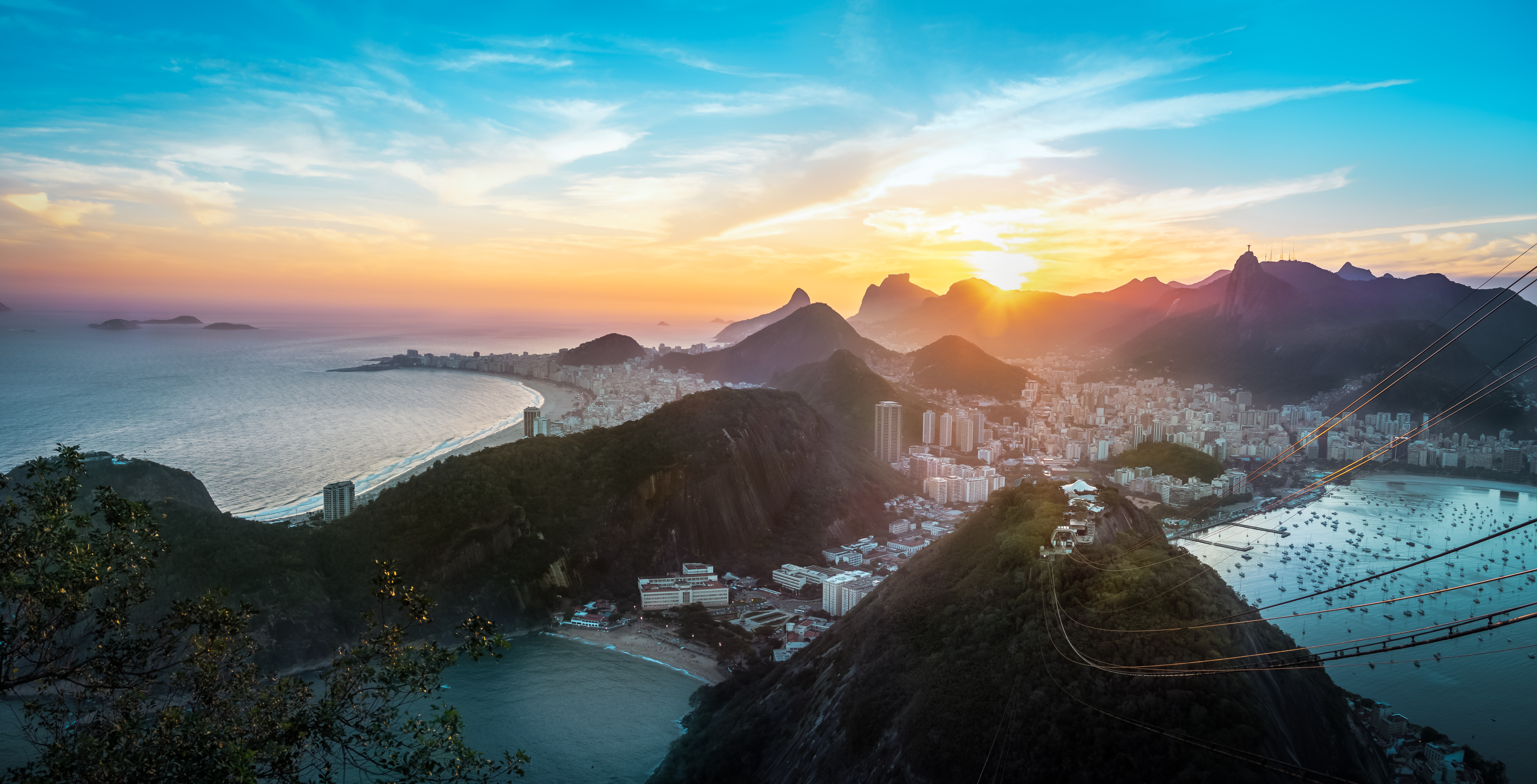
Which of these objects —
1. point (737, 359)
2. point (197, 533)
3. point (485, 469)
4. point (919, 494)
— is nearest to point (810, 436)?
point (919, 494)

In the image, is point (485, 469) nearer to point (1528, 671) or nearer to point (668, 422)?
point (668, 422)

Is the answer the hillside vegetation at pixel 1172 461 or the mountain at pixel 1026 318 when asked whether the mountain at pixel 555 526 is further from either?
the mountain at pixel 1026 318

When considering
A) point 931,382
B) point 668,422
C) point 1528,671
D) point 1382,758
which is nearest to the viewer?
point 1382,758

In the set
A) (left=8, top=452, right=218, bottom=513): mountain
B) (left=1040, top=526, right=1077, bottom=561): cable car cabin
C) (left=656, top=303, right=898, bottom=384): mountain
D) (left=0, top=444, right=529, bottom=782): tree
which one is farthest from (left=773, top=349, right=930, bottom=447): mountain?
(left=0, top=444, right=529, bottom=782): tree

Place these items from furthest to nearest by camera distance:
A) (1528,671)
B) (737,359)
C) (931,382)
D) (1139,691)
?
1. (737,359)
2. (931,382)
3. (1528,671)
4. (1139,691)

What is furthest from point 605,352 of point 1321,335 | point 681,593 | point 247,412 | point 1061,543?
point 1061,543

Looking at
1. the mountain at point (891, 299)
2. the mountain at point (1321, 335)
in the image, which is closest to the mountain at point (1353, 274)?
the mountain at point (1321, 335)

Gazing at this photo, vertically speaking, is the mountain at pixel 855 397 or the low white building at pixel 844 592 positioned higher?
the mountain at pixel 855 397
